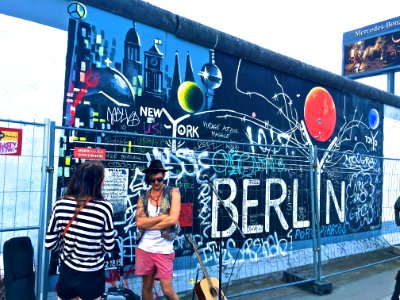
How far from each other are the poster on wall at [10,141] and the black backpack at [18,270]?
0.85 meters

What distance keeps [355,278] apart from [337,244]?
1.34 m

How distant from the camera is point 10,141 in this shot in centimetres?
355

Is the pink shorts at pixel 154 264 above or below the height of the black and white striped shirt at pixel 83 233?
below

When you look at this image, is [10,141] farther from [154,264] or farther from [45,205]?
[154,264]

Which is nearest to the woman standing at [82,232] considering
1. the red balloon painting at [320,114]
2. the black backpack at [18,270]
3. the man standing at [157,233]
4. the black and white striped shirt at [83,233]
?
the black and white striped shirt at [83,233]

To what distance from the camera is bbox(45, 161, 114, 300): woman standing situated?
9.81 feet

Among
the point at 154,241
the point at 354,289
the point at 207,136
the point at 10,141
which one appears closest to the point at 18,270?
the point at 10,141

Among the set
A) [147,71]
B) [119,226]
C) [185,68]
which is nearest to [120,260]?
[119,226]

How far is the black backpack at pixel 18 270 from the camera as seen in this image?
3096 millimetres

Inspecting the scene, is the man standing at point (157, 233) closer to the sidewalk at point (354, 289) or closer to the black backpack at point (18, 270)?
the black backpack at point (18, 270)

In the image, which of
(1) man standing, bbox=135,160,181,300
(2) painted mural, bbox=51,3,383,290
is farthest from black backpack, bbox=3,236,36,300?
(2) painted mural, bbox=51,3,383,290

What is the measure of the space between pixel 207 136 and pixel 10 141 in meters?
3.19

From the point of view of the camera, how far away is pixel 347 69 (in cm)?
1766

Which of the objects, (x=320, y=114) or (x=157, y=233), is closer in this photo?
(x=157, y=233)
